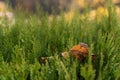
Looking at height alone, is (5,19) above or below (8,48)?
above

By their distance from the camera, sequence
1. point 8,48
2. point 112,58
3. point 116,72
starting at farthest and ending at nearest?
point 8,48 < point 112,58 < point 116,72


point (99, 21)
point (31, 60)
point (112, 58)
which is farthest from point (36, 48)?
point (99, 21)

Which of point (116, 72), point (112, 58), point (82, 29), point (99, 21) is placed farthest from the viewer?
point (99, 21)

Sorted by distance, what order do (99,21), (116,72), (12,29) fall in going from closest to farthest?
(116,72)
(12,29)
(99,21)

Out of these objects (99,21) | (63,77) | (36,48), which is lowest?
(63,77)

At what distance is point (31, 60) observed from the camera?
179 centimetres

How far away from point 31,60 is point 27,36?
0.95 feet

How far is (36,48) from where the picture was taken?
183 centimetres

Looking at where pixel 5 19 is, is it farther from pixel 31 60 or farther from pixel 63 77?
pixel 63 77

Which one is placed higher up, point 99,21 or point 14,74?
point 99,21

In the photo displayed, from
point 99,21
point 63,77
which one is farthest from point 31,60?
point 99,21

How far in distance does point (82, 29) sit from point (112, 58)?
0.61 metres

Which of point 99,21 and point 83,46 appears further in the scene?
point 99,21

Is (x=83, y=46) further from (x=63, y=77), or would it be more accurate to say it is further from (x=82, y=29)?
(x=82, y=29)
